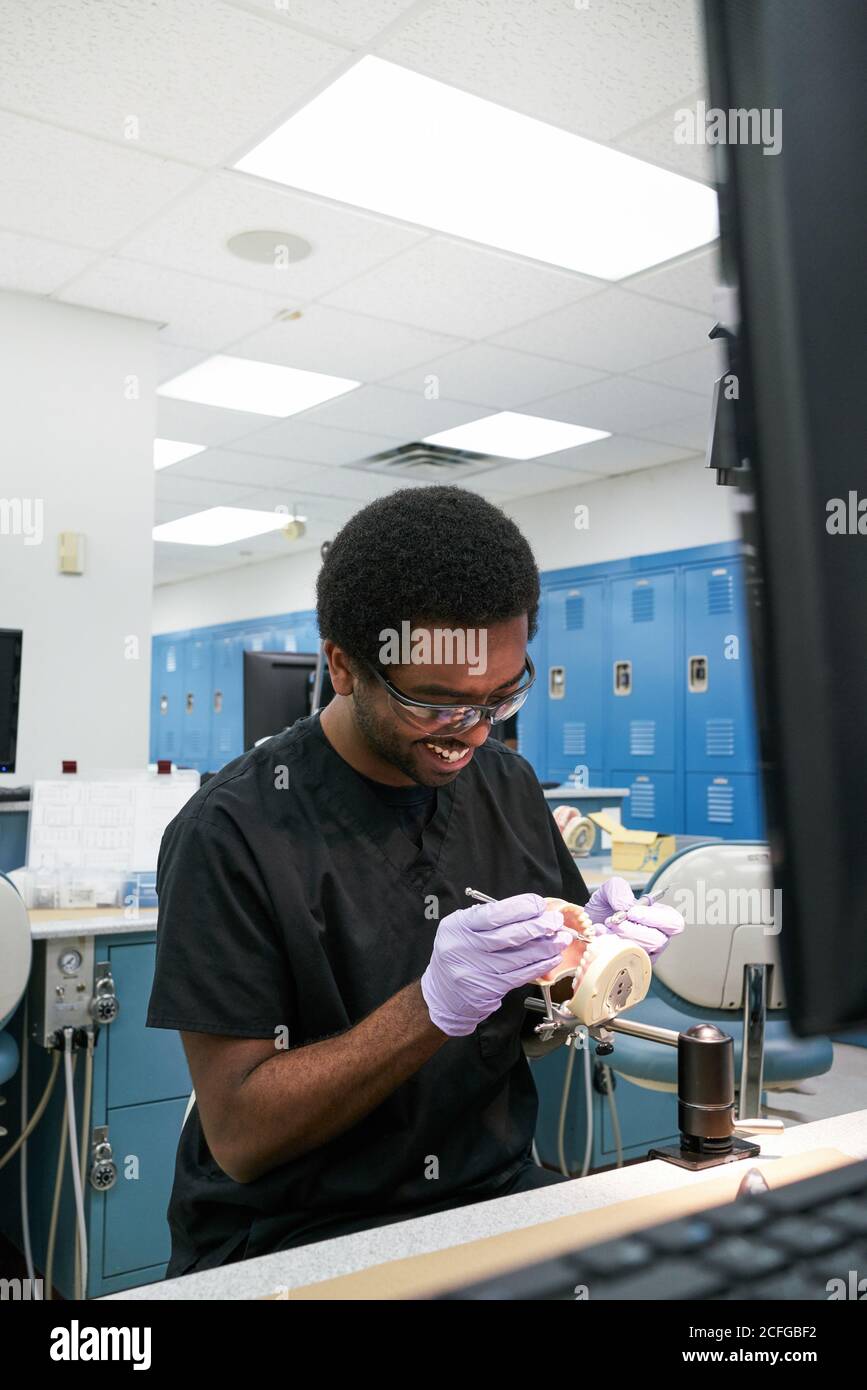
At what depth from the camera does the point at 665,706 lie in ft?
17.2

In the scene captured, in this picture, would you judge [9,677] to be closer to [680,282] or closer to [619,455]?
[680,282]

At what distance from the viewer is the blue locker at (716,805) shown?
4.84 metres

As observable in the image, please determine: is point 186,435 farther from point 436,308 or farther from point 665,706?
point 665,706

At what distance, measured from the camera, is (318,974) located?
1009 millimetres

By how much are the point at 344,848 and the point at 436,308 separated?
2.82m

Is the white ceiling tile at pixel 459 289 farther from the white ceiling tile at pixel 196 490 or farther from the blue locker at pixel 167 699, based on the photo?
the blue locker at pixel 167 699

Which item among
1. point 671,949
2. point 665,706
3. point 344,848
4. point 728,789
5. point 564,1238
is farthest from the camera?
point 665,706

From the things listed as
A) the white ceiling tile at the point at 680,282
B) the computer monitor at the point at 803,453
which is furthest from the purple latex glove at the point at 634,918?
the white ceiling tile at the point at 680,282

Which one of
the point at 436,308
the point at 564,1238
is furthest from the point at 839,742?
the point at 436,308

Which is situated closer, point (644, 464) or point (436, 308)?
point (436, 308)

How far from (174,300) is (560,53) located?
1.69 metres

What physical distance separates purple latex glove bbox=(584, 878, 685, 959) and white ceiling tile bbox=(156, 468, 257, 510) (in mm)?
4843

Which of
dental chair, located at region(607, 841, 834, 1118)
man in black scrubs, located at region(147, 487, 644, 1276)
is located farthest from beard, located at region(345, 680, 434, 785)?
dental chair, located at region(607, 841, 834, 1118)

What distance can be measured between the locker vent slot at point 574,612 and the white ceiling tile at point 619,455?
674 millimetres
